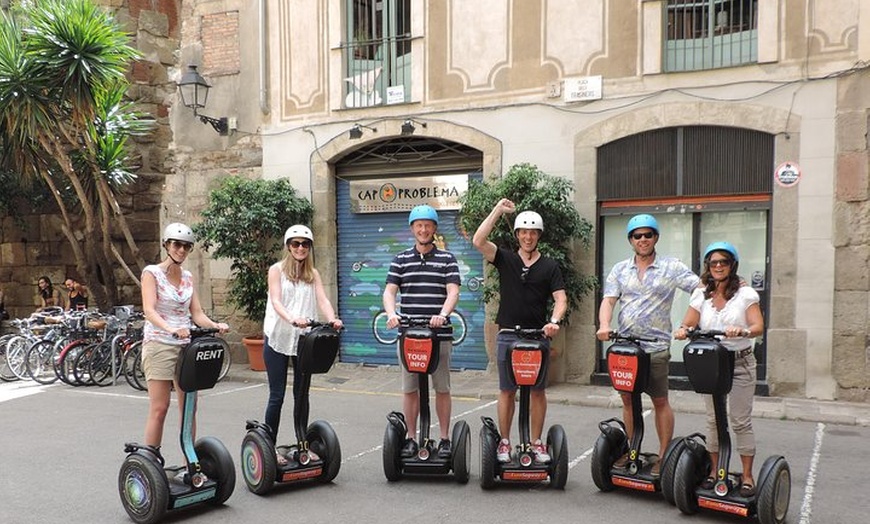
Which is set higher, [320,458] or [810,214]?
[810,214]

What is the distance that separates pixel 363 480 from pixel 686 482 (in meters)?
2.17

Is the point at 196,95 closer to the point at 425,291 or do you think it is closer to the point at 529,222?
the point at 425,291

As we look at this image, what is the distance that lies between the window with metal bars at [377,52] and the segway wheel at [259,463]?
6565 millimetres

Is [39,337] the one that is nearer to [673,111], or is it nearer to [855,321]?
[673,111]

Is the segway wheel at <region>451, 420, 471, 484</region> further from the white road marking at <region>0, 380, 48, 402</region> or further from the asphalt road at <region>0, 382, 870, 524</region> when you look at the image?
the white road marking at <region>0, 380, 48, 402</region>

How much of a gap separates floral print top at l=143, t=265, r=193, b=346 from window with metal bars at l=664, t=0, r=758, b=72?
6627 millimetres

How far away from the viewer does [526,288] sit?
4711 mm

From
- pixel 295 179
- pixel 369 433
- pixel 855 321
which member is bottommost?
pixel 369 433

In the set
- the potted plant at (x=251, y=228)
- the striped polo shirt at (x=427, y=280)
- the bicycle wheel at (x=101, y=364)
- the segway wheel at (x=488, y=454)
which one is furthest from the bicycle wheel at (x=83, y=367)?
the segway wheel at (x=488, y=454)

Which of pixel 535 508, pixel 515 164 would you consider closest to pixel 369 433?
pixel 535 508

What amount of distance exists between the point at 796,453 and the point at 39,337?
1012cm

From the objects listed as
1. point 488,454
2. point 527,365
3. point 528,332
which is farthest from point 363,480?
point 528,332

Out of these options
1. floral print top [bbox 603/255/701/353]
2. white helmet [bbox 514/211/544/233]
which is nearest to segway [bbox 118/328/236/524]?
white helmet [bbox 514/211/544/233]

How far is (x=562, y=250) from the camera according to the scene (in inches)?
340
